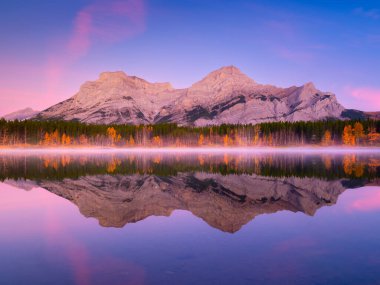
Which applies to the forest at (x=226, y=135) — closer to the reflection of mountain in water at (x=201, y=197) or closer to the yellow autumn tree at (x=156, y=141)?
the yellow autumn tree at (x=156, y=141)

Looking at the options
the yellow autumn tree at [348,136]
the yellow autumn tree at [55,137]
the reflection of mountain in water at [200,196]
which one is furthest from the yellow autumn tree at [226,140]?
the reflection of mountain in water at [200,196]

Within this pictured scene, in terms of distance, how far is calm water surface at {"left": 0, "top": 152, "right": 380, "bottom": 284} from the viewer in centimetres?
1161

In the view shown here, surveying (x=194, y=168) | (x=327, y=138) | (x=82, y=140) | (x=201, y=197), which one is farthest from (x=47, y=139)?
(x=201, y=197)

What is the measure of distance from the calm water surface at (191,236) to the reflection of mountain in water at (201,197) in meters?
0.10

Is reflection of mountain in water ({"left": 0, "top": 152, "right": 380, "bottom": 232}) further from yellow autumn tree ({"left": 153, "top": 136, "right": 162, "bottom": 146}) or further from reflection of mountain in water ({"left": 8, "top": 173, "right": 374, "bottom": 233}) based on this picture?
yellow autumn tree ({"left": 153, "top": 136, "right": 162, "bottom": 146})

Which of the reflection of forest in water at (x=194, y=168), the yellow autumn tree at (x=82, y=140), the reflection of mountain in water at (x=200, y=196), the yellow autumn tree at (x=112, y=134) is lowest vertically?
the reflection of forest in water at (x=194, y=168)

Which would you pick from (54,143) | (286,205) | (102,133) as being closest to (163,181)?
(286,205)

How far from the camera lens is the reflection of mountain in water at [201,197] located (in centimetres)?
2092

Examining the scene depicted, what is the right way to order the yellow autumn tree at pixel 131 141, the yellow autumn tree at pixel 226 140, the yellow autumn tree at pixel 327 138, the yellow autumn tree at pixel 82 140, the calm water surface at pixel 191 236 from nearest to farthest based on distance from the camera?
1. the calm water surface at pixel 191 236
2. the yellow autumn tree at pixel 327 138
3. the yellow autumn tree at pixel 82 140
4. the yellow autumn tree at pixel 131 141
5. the yellow autumn tree at pixel 226 140

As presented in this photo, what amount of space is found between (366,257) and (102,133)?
186169mm

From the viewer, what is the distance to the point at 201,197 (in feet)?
87.5

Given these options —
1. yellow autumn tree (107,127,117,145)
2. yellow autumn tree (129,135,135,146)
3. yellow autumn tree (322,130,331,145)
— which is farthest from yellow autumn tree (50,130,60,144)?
yellow autumn tree (322,130,331,145)

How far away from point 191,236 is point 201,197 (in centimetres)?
1042

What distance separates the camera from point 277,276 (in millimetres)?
11289
